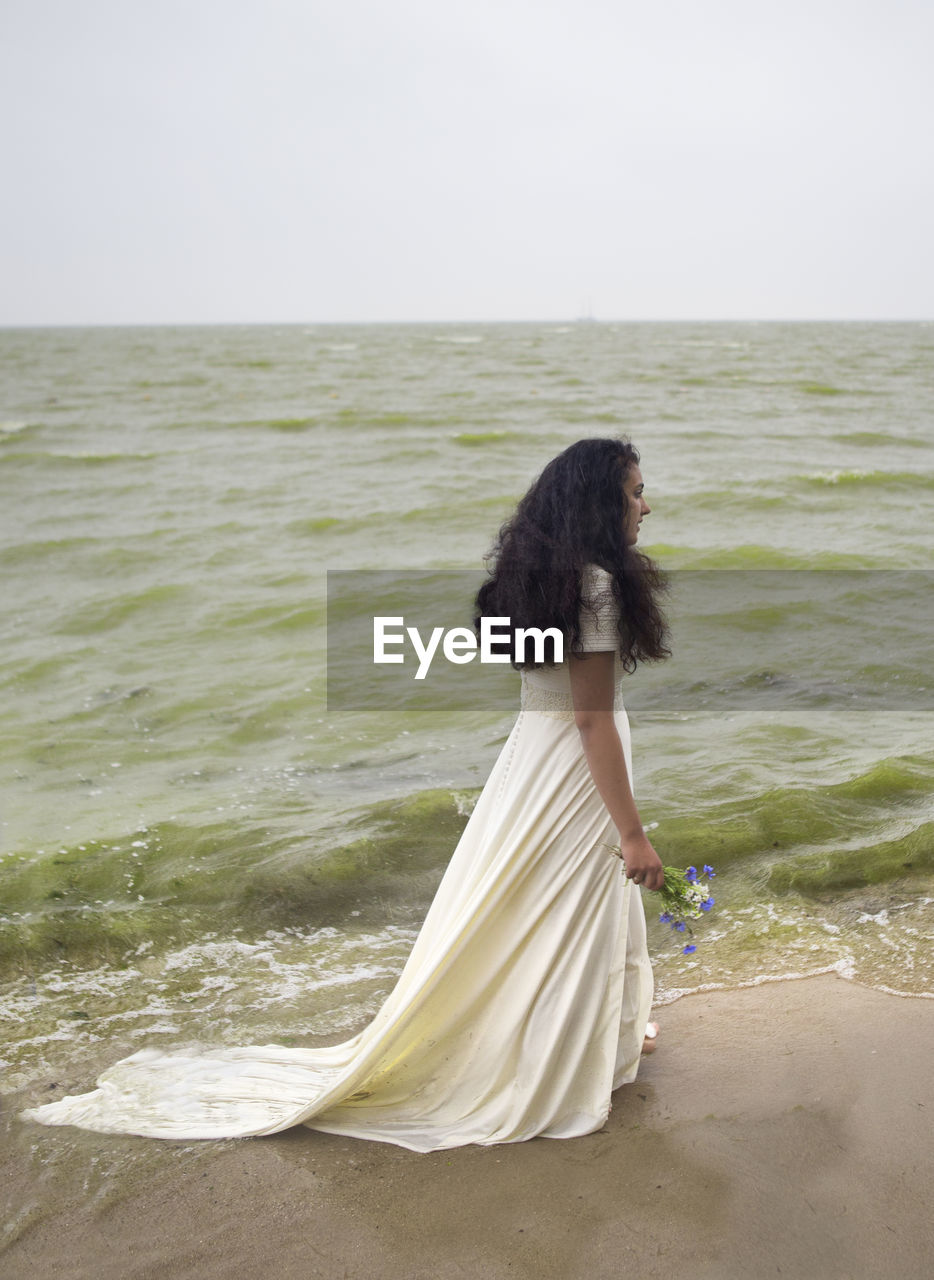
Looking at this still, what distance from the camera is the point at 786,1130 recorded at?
10.00 feet

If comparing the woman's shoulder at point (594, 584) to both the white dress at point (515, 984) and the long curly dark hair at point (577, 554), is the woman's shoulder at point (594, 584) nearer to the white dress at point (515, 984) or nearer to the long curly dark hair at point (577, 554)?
the long curly dark hair at point (577, 554)

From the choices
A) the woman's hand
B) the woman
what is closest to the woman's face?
the woman

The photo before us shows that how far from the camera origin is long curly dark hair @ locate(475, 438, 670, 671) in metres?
2.82

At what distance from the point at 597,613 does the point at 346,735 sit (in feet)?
15.7

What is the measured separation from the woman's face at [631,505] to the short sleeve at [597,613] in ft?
0.47

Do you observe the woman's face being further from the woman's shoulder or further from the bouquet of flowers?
the bouquet of flowers

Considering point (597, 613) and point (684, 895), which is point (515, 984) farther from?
point (597, 613)

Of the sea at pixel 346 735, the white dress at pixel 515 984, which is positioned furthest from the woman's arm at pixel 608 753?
the sea at pixel 346 735

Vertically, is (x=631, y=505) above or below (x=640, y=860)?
above

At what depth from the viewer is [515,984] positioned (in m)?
3.05

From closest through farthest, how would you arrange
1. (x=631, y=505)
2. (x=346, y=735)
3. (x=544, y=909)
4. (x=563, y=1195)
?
(x=563, y=1195) < (x=631, y=505) < (x=544, y=909) < (x=346, y=735)

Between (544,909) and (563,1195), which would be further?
(544,909)

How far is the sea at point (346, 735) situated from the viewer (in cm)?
445

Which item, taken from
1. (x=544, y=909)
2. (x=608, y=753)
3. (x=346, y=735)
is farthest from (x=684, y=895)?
(x=346, y=735)
